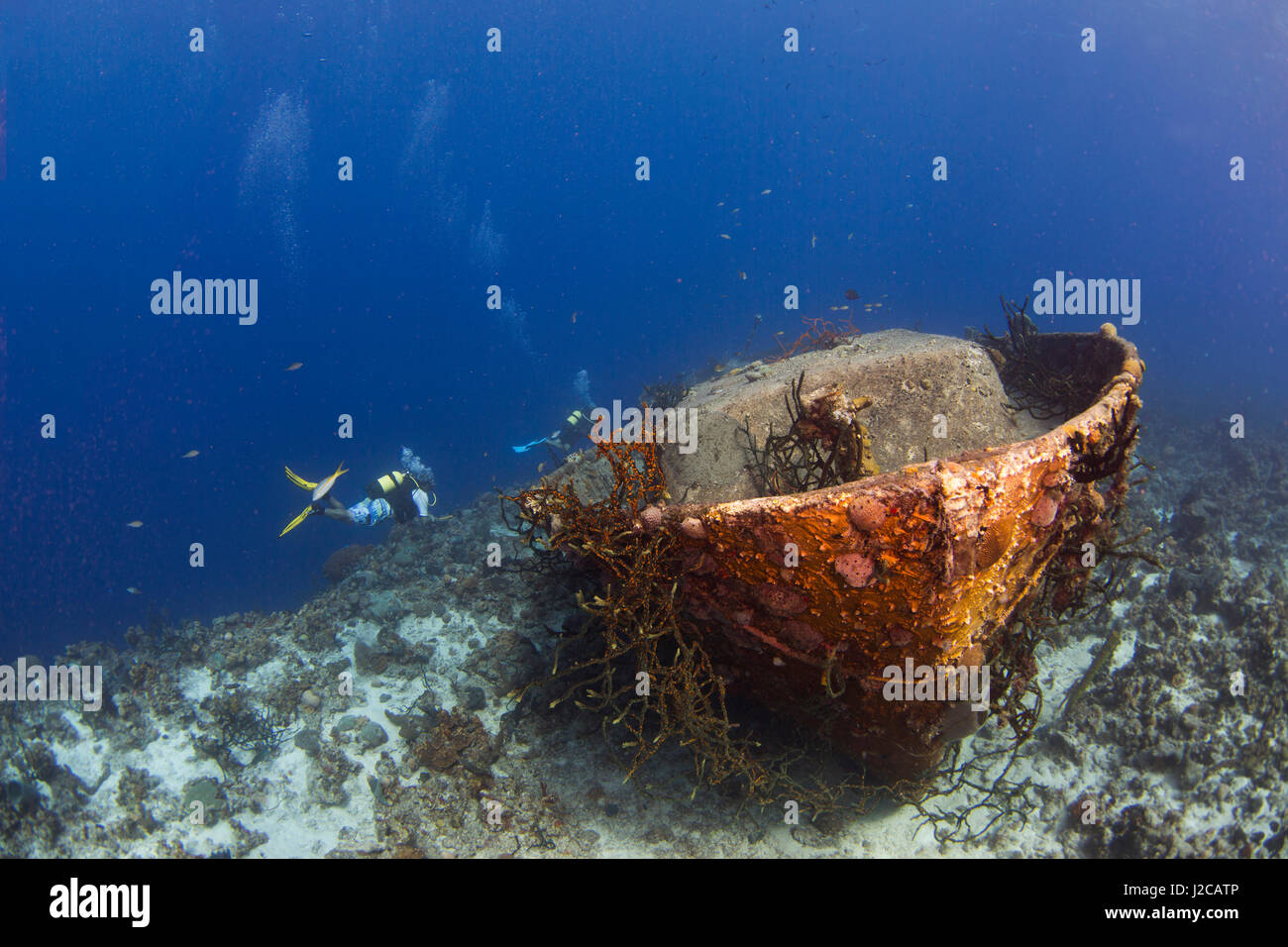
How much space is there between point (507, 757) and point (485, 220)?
347 ft

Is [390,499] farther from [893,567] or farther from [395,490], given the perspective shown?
[893,567]

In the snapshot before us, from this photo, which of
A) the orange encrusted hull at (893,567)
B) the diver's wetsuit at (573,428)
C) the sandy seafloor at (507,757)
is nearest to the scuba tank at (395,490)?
the sandy seafloor at (507,757)

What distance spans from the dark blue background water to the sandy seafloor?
16850 millimetres

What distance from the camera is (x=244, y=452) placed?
55781 mm

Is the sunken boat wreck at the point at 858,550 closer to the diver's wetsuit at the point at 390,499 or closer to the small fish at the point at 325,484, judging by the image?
the small fish at the point at 325,484

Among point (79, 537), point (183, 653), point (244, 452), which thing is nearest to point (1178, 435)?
point (183, 653)

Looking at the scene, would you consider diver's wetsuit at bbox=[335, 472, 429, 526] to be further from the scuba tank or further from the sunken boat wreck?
the sunken boat wreck

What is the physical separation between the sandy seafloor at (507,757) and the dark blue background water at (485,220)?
55.3ft

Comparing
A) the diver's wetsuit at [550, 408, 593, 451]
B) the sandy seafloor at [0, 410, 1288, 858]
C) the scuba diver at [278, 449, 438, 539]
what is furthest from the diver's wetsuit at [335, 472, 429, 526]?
the diver's wetsuit at [550, 408, 593, 451]

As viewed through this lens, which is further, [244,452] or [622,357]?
[622,357]

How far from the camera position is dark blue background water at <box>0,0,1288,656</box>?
46.2m

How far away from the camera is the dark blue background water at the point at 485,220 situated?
46.2 metres
